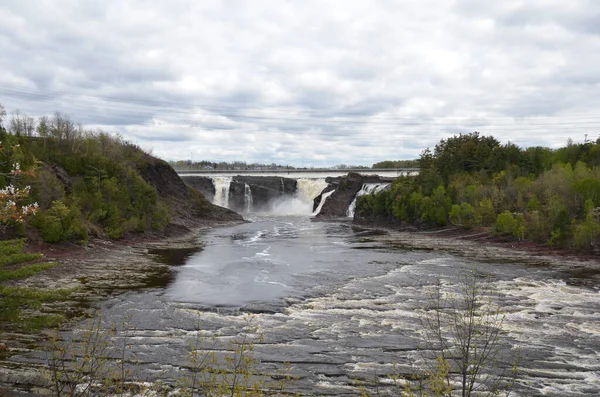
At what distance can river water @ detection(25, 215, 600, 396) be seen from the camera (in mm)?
13297

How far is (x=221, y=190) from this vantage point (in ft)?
326

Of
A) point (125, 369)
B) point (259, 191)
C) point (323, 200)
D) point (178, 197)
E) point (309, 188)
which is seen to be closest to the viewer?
point (125, 369)

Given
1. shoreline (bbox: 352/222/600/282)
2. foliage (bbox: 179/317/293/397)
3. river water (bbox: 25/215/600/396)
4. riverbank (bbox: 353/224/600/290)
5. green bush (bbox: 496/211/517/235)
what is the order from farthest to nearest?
green bush (bbox: 496/211/517/235) → shoreline (bbox: 352/222/600/282) → riverbank (bbox: 353/224/600/290) → river water (bbox: 25/215/600/396) → foliage (bbox: 179/317/293/397)

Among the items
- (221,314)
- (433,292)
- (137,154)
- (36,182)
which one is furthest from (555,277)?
(137,154)

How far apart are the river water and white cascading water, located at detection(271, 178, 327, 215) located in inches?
2426

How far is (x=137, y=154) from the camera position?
66.8 m

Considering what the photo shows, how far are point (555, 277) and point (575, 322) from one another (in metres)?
10.4

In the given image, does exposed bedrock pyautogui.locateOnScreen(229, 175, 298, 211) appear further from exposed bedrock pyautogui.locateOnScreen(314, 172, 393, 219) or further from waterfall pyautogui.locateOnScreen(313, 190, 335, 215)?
waterfall pyautogui.locateOnScreen(313, 190, 335, 215)

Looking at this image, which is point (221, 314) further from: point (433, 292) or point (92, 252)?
point (92, 252)

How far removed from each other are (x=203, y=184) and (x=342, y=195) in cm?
2863

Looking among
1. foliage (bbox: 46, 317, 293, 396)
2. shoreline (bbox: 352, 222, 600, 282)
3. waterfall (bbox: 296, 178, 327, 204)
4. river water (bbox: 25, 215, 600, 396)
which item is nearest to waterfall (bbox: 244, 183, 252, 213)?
waterfall (bbox: 296, 178, 327, 204)

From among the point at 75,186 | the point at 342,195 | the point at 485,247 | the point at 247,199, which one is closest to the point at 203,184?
the point at 247,199

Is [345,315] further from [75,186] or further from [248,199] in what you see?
[248,199]

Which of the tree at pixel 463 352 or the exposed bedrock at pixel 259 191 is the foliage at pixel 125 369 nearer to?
the tree at pixel 463 352
